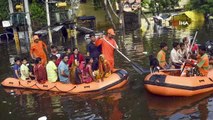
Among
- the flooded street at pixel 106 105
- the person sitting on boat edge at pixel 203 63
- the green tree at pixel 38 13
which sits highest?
the green tree at pixel 38 13

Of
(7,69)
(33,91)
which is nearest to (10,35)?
(7,69)

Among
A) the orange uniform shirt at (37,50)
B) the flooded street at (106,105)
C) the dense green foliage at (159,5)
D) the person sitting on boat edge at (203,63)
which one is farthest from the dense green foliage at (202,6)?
the person sitting on boat edge at (203,63)

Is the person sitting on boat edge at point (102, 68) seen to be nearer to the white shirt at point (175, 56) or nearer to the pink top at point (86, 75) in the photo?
the pink top at point (86, 75)

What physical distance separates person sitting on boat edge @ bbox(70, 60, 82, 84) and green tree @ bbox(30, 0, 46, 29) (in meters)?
22.0

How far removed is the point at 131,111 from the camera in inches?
429

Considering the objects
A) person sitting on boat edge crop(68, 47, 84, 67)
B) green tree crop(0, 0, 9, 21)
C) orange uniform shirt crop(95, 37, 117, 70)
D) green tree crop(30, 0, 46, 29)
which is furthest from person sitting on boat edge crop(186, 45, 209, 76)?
green tree crop(0, 0, 9, 21)

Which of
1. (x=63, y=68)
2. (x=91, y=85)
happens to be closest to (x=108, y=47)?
(x=91, y=85)

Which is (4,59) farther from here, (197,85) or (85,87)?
(197,85)

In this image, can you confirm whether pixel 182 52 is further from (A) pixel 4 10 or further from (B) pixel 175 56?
(A) pixel 4 10

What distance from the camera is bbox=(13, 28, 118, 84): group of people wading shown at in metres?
12.9

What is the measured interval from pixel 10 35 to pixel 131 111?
2349cm

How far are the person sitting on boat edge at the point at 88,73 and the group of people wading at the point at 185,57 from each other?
2043 millimetres

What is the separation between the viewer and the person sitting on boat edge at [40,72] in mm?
13438

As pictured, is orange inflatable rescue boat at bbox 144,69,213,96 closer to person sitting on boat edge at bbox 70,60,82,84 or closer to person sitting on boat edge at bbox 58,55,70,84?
person sitting on boat edge at bbox 70,60,82,84
